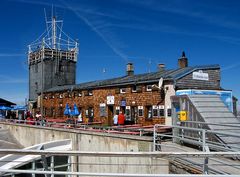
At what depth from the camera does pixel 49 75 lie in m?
48.1

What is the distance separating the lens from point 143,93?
83.6ft

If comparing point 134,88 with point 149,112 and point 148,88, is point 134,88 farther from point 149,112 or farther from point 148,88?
point 149,112

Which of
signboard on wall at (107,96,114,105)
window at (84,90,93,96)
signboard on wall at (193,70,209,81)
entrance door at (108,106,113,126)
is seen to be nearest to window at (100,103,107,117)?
entrance door at (108,106,113,126)

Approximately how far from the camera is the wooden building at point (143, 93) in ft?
77.5

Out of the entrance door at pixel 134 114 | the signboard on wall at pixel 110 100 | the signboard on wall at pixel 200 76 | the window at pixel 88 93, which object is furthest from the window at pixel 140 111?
the window at pixel 88 93

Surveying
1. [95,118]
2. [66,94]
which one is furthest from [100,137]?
[66,94]

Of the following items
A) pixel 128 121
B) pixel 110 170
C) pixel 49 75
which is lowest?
pixel 110 170

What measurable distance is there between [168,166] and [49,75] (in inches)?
1573

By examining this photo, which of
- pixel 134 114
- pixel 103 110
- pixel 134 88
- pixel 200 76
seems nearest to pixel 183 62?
pixel 200 76

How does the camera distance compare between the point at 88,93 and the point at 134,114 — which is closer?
the point at 134,114

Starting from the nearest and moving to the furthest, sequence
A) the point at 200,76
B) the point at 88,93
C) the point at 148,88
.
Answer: the point at 148,88
the point at 200,76
the point at 88,93

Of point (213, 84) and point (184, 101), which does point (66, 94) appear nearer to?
point (213, 84)

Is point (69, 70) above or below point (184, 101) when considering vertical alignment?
above

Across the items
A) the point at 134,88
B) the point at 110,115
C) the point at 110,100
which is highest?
the point at 134,88
